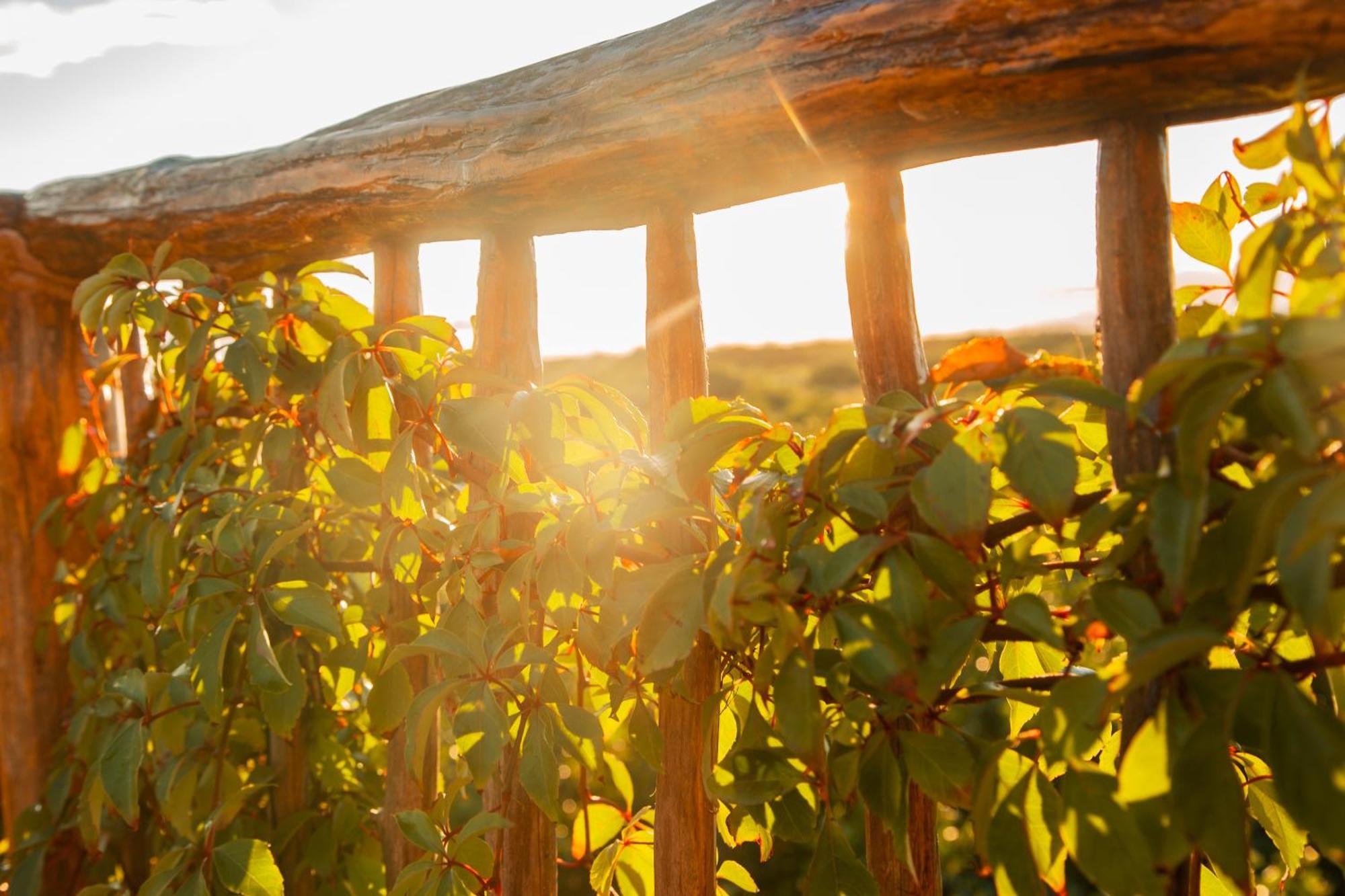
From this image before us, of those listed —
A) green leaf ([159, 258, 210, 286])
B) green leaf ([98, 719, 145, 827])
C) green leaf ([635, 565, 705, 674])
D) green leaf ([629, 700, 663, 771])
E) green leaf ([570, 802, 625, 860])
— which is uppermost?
green leaf ([159, 258, 210, 286])

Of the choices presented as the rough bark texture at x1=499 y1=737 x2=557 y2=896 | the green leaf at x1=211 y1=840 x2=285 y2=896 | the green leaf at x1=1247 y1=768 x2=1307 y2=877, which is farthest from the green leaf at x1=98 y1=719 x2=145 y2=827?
the green leaf at x1=1247 y1=768 x2=1307 y2=877

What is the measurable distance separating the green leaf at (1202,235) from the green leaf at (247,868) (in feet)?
4.01

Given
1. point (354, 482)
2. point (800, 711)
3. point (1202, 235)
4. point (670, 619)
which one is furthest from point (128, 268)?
point (1202, 235)

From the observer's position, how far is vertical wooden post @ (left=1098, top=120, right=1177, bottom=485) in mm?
835

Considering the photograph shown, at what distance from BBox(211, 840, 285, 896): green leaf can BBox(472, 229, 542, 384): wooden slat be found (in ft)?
2.22

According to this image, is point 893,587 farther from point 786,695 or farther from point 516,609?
point 516,609

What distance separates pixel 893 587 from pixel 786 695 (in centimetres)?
13

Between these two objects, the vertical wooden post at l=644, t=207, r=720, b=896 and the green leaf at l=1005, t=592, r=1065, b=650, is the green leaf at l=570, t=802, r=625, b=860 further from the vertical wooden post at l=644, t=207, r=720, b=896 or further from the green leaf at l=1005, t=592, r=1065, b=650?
the green leaf at l=1005, t=592, r=1065, b=650

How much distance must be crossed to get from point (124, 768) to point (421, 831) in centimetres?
43

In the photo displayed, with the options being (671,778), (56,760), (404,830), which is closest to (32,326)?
(56,760)

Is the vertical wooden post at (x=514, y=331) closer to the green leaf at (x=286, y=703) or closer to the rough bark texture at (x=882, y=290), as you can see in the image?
the green leaf at (x=286, y=703)

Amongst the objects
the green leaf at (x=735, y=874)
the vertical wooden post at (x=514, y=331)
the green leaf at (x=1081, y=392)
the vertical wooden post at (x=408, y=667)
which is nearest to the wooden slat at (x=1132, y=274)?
the green leaf at (x=1081, y=392)

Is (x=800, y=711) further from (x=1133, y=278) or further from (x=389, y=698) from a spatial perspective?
(x=389, y=698)

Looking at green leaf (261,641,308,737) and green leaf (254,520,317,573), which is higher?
green leaf (254,520,317,573)
